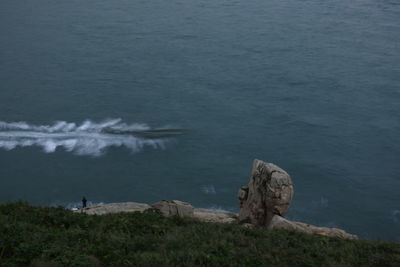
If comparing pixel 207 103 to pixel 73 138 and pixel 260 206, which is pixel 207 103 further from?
pixel 260 206

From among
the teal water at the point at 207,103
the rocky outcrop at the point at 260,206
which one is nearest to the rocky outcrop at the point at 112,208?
the rocky outcrop at the point at 260,206

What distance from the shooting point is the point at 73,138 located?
5847cm

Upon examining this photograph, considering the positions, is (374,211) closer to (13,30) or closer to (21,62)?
(21,62)

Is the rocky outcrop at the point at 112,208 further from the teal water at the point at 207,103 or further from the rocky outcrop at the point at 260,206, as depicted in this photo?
the teal water at the point at 207,103

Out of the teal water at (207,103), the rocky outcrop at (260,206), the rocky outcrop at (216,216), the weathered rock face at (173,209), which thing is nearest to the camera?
the weathered rock face at (173,209)

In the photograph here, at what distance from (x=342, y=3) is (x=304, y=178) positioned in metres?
53.1

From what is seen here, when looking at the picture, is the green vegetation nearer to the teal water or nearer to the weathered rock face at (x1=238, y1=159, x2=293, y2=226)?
the weathered rock face at (x1=238, y1=159, x2=293, y2=226)

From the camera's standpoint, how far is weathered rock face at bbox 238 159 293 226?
30.6 m

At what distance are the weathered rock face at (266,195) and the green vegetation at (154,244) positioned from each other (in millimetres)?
4365

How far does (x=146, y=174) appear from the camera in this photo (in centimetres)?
5372

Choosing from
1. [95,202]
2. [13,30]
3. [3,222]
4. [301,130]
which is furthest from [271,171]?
[13,30]

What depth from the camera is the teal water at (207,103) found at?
5206 cm

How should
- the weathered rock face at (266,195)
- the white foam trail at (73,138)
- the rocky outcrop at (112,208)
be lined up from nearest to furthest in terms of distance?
the weathered rock face at (266,195)
the rocky outcrop at (112,208)
the white foam trail at (73,138)

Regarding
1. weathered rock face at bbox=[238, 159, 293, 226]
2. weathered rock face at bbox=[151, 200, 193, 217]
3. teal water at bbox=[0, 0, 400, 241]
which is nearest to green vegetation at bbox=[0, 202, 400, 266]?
weathered rock face at bbox=[151, 200, 193, 217]
